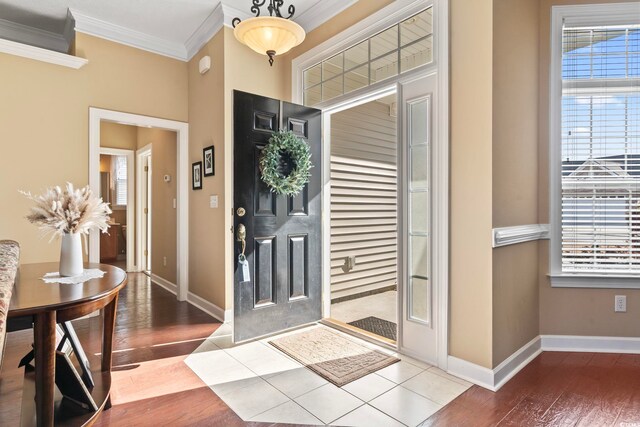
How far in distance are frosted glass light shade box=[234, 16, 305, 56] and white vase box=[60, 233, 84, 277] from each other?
1650 millimetres

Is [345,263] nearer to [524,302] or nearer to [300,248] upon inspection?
[300,248]

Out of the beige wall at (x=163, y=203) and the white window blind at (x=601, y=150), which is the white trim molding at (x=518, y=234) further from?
the beige wall at (x=163, y=203)

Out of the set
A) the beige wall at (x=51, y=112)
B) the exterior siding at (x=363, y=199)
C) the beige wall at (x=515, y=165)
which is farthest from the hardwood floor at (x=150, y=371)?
the beige wall at (x=515, y=165)

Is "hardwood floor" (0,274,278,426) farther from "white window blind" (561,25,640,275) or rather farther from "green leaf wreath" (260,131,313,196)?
"white window blind" (561,25,640,275)

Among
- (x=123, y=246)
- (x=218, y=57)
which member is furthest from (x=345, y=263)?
(x=123, y=246)

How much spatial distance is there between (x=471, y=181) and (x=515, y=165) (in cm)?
44

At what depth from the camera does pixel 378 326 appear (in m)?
3.43

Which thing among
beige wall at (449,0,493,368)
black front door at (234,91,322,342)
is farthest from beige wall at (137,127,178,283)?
beige wall at (449,0,493,368)

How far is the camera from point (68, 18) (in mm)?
3582

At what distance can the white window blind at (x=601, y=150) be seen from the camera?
2.74 metres

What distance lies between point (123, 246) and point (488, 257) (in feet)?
24.1

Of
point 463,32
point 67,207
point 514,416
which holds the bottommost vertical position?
point 514,416

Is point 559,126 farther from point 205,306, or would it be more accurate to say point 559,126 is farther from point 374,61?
point 205,306

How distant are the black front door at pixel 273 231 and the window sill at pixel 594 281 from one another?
1.97 meters
